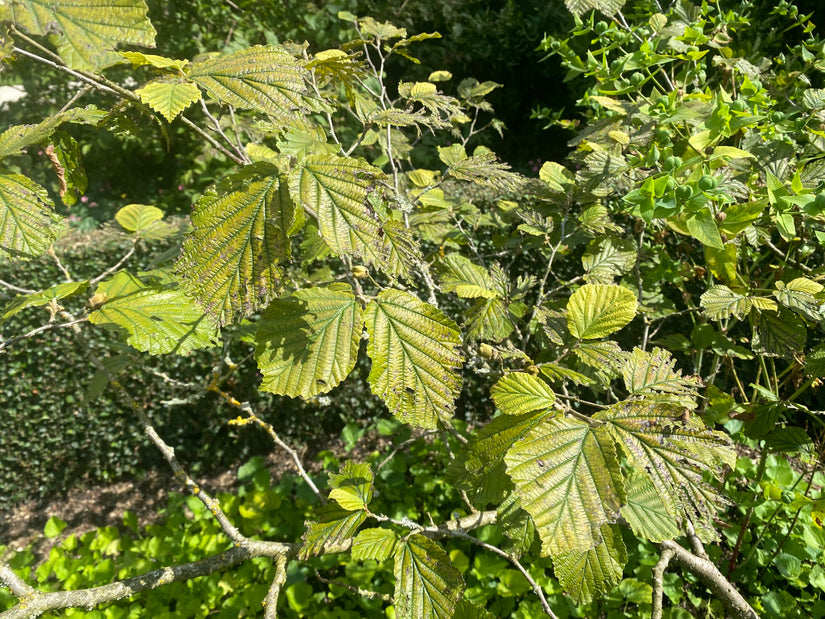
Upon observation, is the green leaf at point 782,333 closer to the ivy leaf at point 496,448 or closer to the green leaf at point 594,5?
the ivy leaf at point 496,448

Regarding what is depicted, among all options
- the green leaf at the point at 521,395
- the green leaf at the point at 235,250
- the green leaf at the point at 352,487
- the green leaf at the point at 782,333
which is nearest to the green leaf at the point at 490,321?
the green leaf at the point at 521,395

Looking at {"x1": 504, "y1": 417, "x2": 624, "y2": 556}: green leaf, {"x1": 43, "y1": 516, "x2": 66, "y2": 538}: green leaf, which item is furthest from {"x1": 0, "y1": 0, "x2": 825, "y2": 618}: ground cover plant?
{"x1": 43, "y1": 516, "x2": 66, "y2": 538}: green leaf

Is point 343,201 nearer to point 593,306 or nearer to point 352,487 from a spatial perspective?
point 593,306

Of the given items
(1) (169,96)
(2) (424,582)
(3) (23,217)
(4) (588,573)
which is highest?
(1) (169,96)

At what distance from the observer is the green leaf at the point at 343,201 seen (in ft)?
2.65

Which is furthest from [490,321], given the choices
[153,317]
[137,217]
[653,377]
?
[137,217]

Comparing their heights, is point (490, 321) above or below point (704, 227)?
below

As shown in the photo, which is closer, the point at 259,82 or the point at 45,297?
the point at 259,82

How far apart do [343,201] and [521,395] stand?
457mm

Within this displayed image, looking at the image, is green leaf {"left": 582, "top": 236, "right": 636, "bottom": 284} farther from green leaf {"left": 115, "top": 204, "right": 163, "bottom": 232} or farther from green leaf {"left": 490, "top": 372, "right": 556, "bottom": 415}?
green leaf {"left": 115, "top": 204, "right": 163, "bottom": 232}

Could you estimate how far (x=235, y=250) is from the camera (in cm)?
81

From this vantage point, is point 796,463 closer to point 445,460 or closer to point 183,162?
point 445,460

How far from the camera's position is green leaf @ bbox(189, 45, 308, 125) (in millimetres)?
770

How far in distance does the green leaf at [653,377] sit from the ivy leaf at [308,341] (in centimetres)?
56
